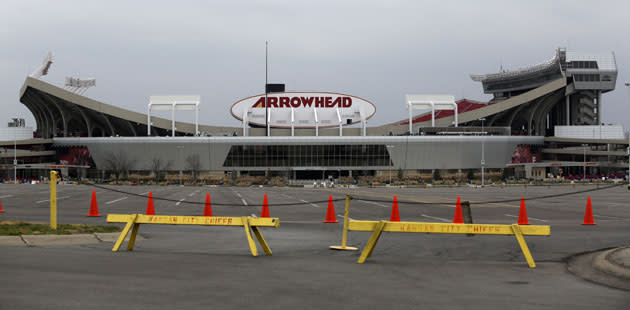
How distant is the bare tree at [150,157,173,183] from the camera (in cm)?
9588

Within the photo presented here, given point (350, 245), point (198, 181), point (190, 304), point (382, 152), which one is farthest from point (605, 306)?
point (382, 152)

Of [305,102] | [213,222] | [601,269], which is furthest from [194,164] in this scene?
[601,269]

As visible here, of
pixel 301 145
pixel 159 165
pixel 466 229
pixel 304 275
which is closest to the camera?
pixel 304 275

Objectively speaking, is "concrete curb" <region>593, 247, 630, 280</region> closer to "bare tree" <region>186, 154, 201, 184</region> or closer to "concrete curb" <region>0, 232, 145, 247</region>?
"concrete curb" <region>0, 232, 145, 247</region>

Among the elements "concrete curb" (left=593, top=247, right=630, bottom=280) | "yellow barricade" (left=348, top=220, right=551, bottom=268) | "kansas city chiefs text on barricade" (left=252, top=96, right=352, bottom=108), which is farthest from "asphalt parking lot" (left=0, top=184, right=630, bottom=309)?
"kansas city chiefs text on barricade" (left=252, top=96, right=352, bottom=108)

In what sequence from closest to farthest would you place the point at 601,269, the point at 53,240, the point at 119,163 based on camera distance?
the point at 601,269 < the point at 53,240 < the point at 119,163

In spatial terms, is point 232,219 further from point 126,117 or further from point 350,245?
point 126,117

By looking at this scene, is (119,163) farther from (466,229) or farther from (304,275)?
(304,275)

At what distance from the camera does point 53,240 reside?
1255cm

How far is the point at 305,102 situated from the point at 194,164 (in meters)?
22.2

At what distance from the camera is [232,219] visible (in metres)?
11.0

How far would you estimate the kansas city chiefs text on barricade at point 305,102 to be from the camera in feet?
333

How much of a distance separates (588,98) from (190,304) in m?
125

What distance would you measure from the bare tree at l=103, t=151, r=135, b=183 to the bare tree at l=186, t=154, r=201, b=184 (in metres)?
9.68
